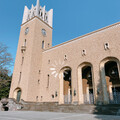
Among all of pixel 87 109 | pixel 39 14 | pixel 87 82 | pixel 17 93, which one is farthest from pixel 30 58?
pixel 87 109

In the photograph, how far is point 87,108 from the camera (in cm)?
1055

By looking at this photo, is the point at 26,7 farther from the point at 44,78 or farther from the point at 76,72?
the point at 76,72

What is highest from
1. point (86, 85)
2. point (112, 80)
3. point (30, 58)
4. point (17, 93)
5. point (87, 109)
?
point (30, 58)

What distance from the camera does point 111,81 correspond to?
1383cm

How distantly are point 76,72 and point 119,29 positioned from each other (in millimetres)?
6771

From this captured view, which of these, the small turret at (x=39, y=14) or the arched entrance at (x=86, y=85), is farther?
the small turret at (x=39, y=14)

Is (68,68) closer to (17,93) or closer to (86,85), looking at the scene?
(86,85)

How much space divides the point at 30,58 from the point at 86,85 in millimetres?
9200

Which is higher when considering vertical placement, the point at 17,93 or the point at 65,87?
the point at 65,87

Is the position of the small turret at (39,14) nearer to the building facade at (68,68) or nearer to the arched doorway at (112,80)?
the building facade at (68,68)

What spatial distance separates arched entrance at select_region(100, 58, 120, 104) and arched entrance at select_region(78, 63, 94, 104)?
1.96 metres

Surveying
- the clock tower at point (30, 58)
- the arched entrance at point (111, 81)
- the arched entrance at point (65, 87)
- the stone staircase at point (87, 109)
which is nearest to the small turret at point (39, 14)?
the clock tower at point (30, 58)

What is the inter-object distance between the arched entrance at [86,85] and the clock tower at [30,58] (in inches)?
269

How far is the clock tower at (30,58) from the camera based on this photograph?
17.0m
